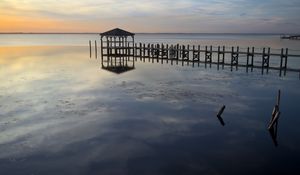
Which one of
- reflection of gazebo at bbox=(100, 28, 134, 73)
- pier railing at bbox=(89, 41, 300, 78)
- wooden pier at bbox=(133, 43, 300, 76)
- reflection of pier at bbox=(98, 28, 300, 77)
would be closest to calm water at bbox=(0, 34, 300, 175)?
wooden pier at bbox=(133, 43, 300, 76)

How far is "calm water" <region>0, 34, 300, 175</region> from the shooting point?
10.9 m

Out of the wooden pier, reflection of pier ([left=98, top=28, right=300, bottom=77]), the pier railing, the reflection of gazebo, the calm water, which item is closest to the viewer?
the calm water

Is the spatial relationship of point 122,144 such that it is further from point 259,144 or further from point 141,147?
point 259,144

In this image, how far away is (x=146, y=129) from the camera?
1448 cm

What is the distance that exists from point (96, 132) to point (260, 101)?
11.3 metres

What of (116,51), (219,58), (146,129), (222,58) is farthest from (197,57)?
(146,129)

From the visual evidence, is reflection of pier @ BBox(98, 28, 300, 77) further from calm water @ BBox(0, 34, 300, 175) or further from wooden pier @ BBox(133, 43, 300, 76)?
calm water @ BBox(0, 34, 300, 175)

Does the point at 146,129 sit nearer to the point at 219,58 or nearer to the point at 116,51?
the point at 219,58

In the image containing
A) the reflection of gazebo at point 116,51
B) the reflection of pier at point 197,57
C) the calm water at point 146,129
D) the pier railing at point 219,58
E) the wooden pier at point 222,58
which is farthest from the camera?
Result: the reflection of gazebo at point 116,51

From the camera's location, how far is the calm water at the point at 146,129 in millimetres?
10852

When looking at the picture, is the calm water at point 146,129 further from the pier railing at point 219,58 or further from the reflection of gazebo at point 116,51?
the reflection of gazebo at point 116,51

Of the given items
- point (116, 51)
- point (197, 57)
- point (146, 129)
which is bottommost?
point (146, 129)

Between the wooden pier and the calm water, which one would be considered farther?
the wooden pier

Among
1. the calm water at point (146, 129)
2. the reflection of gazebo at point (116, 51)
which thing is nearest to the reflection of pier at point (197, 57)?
the reflection of gazebo at point (116, 51)
